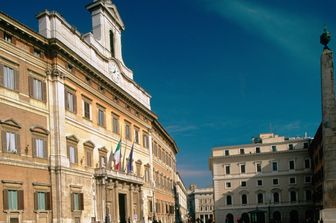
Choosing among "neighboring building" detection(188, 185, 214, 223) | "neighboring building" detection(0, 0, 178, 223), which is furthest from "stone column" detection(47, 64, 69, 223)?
"neighboring building" detection(188, 185, 214, 223)

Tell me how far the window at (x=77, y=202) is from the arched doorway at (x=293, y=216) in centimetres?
5286

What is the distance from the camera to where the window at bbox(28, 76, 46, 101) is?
2761cm

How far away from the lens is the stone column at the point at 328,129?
27000mm

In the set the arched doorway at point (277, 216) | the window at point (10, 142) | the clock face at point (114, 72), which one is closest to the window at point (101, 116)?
the clock face at point (114, 72)

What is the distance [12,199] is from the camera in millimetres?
24688

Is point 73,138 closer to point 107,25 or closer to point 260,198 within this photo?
point 107,25

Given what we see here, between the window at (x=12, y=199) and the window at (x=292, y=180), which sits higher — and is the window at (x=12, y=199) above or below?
above

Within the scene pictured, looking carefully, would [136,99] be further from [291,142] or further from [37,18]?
[291,142]

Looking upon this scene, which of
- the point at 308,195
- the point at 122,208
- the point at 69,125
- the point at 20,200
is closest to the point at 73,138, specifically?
the point at 69,125

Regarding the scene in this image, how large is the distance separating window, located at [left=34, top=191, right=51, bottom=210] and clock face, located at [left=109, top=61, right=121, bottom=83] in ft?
48.8

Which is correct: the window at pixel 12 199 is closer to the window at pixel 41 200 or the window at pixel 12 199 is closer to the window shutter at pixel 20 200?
the window shutter at pixel 20 200

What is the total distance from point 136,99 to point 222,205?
39424 millimetres

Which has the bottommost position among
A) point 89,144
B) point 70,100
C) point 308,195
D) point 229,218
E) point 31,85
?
point 229,218

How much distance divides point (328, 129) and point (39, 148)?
17.2 m
